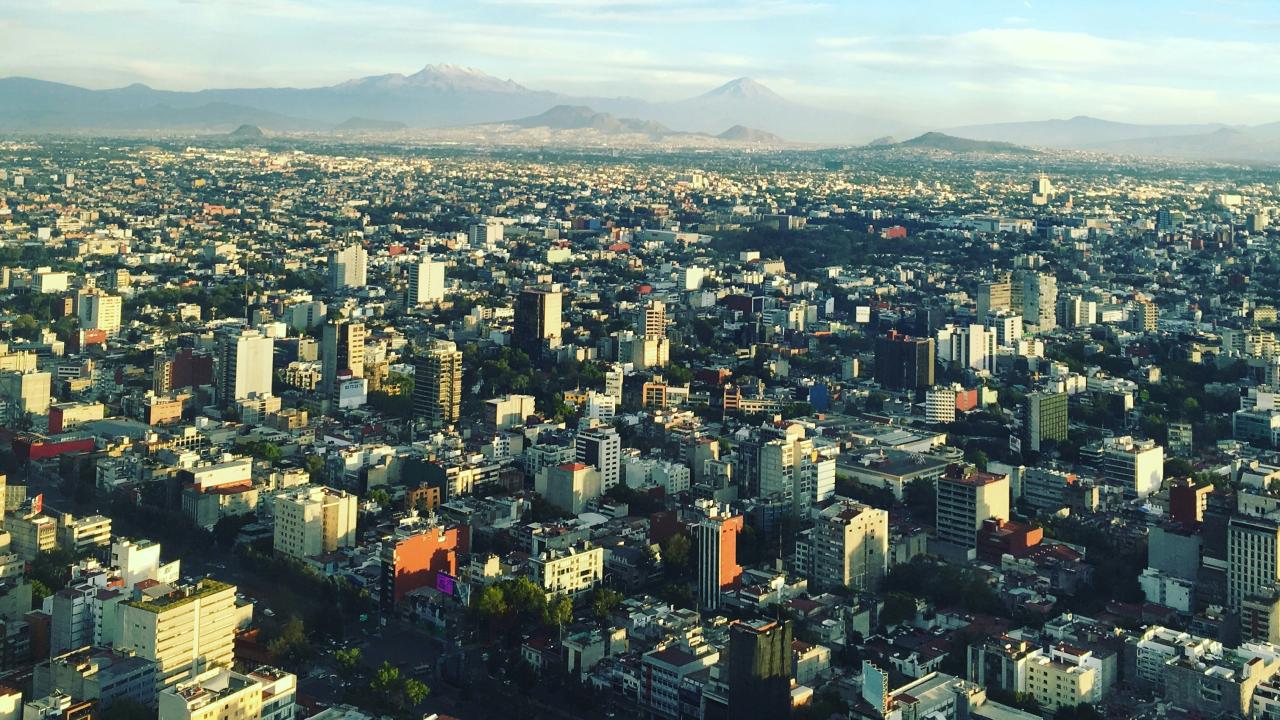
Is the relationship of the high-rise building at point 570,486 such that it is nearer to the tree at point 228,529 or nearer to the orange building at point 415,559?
the orange building at point 415,559

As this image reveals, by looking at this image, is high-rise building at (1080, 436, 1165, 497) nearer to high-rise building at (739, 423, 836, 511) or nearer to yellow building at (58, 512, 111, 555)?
high-rise building at (739, 423, 836, 511)

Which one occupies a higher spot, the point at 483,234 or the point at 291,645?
the point at 483,234

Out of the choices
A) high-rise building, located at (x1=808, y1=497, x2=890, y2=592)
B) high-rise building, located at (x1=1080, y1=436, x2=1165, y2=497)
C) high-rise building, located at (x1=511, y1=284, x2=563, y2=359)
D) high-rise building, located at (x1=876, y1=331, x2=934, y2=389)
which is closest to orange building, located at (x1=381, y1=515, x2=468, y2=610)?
high-rise building, located at (x1=808, y1=497, x2=890, y2=592)

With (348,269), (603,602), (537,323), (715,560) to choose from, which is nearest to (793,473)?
(715,560)

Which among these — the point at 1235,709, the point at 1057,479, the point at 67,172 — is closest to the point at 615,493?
the point at 1057,479

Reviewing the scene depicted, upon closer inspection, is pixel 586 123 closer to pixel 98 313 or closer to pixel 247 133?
pixel 247 133

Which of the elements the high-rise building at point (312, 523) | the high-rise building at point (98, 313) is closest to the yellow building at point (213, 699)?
the high-rise building at point (312, 523)

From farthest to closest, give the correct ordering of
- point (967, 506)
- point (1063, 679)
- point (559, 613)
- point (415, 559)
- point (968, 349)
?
point (968, 349)
point (967, 506)
point (415, 559)
point (559, 613)
point (1063, 679)
